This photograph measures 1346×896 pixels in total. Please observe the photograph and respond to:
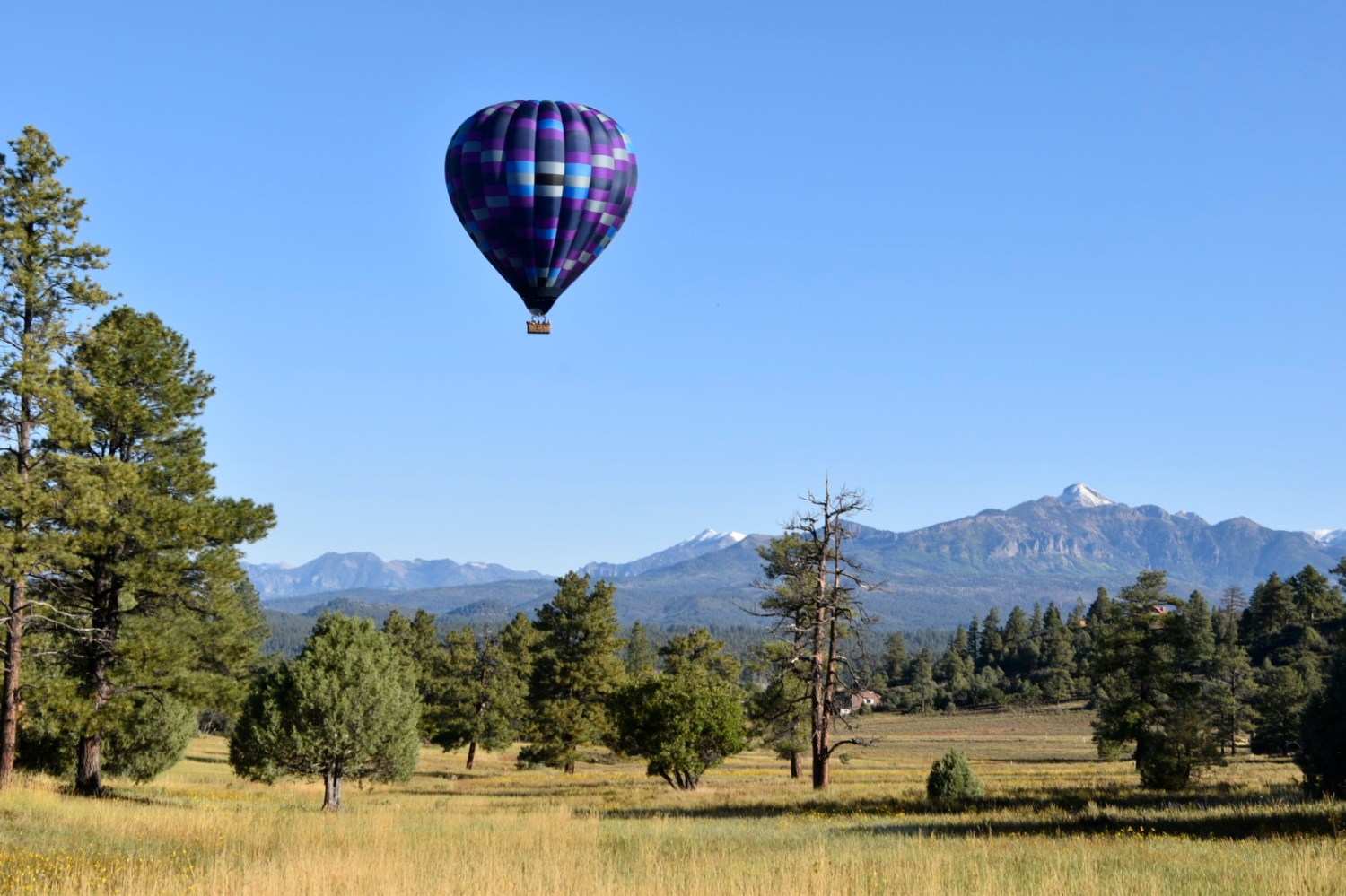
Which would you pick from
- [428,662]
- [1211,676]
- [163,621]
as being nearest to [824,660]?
[163,621]

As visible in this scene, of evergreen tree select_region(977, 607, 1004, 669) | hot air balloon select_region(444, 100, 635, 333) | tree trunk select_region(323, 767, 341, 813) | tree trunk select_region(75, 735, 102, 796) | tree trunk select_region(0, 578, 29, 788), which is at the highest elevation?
A: hot air balloon select_region(444, 100, 635, 333)

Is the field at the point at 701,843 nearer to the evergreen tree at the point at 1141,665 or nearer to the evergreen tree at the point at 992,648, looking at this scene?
the evergreen tree at the point at 1141,665

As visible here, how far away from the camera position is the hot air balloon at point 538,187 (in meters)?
34.1

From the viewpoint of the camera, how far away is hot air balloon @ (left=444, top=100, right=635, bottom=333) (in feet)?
112

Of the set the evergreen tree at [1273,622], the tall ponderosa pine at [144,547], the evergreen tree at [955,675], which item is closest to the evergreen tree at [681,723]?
the tall ponderosa pine at [144,547]

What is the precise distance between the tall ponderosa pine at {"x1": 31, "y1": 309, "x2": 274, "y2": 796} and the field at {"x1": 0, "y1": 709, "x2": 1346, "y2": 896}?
312 cm

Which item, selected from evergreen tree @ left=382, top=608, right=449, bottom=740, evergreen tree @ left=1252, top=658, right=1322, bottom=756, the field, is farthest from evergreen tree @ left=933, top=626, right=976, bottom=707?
the field

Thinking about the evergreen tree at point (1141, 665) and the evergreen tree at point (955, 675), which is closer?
the evergreen tree at point (1141, 665)

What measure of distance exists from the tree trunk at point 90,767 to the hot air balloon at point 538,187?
54.1 feet

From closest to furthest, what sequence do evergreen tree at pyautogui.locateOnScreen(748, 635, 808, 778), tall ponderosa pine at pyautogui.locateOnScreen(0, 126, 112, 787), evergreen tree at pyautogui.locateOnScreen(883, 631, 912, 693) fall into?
tall ponderosa pine at pyautogui.locateOnScreen(0, 126, 112, 787) → evergreen tree at pyautogui.locateOnScreen(748, 635, 808, 778) → evergreen tree at pyautogui.locateOnScreen(883, 631, 912, 693)

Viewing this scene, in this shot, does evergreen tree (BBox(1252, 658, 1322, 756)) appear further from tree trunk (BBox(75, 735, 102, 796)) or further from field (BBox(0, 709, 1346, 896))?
tree trunk (BBox(75, 735, 102, 796))

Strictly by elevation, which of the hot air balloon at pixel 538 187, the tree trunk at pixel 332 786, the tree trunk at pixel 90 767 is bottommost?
the tree trunk at pixel 332 786

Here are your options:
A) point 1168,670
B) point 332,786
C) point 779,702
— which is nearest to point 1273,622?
point 1168,670

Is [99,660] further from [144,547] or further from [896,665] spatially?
[896,665]
